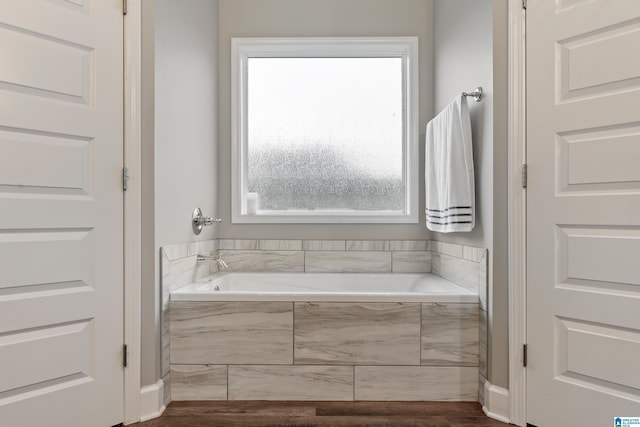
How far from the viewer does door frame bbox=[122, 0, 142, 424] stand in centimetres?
188

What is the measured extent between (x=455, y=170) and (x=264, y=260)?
1408 mm

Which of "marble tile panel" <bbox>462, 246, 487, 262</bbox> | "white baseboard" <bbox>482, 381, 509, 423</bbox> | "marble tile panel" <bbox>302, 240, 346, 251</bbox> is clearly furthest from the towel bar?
"white baseboard" <bbox>482, 381, 509, 423</bbox>

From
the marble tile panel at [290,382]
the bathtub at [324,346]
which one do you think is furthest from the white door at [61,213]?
the marble tile panel at [290,382]

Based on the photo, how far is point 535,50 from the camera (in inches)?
72.0

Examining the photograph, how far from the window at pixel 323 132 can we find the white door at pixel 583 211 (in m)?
1.19

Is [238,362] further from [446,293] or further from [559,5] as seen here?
[559,5]

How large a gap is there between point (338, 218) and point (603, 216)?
1592mm

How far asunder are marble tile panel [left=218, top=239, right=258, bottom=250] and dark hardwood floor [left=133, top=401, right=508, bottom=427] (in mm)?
1085

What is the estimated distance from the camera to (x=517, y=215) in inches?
Answer: 73.4

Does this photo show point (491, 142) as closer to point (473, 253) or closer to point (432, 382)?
point (473, 253)

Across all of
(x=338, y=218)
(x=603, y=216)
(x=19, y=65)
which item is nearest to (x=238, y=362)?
(x=338, y=218)

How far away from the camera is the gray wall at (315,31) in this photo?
114 inches

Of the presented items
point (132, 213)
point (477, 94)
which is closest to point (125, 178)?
point (132, 213)

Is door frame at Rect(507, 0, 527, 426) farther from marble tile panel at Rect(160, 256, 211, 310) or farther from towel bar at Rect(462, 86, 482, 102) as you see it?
marble tile panel at Rect(160, 256, 211, 310)
